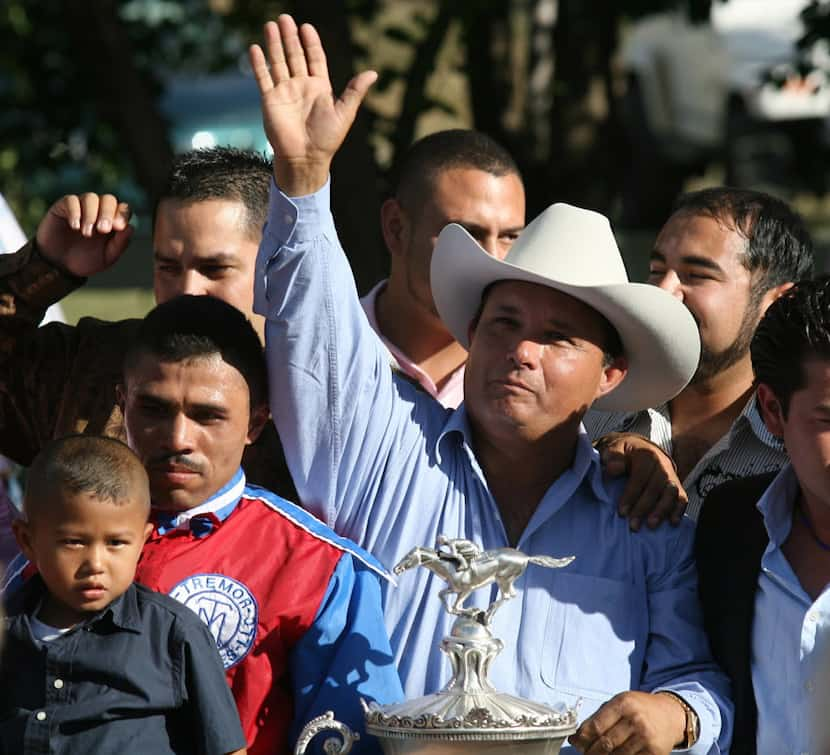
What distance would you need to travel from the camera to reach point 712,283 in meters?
4.67

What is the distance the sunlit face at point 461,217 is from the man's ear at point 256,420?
53.1 inches

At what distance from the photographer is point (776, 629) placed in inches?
141

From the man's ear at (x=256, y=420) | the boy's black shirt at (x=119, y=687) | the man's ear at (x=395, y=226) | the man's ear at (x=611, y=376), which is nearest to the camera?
the boy's black shirt at (x=119, y=687)

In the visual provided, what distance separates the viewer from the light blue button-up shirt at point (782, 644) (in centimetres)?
346

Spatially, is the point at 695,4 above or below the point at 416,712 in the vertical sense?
above

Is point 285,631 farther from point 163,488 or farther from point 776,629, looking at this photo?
point 776,629

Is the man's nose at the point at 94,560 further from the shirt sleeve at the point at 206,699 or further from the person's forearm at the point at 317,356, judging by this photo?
the person's forearm at the point at 317,356

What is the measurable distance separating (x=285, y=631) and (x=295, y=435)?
43 cm

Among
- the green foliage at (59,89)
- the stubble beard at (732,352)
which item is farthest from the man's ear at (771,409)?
the green foliage at (59,89)

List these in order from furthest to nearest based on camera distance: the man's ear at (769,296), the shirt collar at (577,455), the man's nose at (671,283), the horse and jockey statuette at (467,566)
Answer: the man's ear at (769,296) → the man's nose at (671,283) → the shirt collar at (577,455) → the horse and jockey statuette at (467,566)

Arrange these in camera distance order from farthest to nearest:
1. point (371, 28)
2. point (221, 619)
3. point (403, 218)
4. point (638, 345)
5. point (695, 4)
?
point (371, 28) < point (695, 4) < point (403, 218) < point (638, 345) < point (221, 619)

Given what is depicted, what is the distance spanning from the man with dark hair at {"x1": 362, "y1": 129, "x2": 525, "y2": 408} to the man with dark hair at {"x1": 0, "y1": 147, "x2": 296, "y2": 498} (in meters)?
0.72

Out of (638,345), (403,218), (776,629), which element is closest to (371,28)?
(403,218)

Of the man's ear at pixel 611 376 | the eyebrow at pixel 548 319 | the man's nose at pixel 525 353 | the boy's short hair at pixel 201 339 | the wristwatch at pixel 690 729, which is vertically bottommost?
the wristwatch at pixel 690 729
